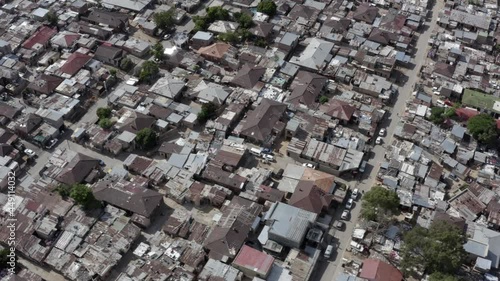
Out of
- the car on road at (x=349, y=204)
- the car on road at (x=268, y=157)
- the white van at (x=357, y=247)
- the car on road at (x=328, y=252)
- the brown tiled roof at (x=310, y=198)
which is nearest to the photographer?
the car on road at (x=328, y=252)

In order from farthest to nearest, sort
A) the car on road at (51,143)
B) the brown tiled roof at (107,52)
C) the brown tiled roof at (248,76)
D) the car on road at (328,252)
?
the brown tiled roof at (107,52) < the brown tiled roof at (248,76) < the car on road at (51,143) < the car on road at (328,252)

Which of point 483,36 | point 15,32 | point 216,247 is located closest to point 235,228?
point 216,247

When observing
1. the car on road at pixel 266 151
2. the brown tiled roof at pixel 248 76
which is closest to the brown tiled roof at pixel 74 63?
the brown tiled roof at pixel 248 76

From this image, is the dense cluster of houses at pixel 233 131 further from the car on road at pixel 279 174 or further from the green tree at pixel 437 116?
the green tree at pixel 437 116

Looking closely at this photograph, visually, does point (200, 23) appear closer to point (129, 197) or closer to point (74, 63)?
point (74, 63)

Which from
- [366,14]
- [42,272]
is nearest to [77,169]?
[42,272]

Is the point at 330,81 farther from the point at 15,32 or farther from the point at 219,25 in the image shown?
the point at 15,32
